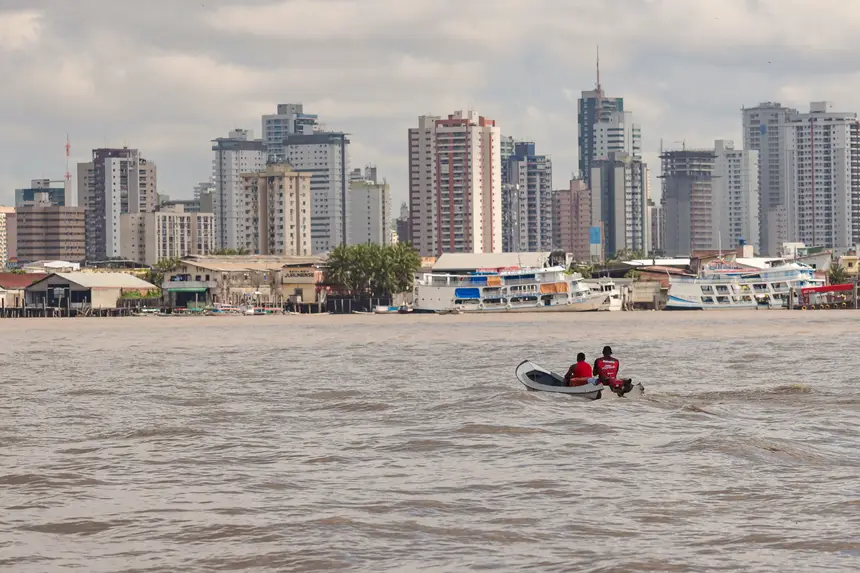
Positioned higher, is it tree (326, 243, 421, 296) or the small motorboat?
tree (326, 243, 421, 296)

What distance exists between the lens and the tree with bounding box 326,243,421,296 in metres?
169

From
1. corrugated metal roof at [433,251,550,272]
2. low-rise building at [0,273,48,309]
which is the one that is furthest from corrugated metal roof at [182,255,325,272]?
low-rise building at [0,273,48,309]

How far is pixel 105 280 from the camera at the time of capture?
164m

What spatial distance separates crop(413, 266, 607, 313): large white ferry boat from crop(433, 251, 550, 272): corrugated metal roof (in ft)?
95.2

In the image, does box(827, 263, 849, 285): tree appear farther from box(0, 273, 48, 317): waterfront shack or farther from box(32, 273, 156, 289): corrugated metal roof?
box(0, 273, 48, 317): waterfront shack

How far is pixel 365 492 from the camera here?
21.4m

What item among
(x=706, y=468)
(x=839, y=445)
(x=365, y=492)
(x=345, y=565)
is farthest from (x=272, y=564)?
(x=839, y=445)

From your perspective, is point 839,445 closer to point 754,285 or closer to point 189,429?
point 189,429

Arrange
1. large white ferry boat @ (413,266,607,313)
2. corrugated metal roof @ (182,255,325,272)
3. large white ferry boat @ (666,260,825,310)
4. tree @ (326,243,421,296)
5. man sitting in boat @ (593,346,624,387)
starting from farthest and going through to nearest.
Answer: corrugated metal roof @ (182,255,325,272) < tree @ (326,243,421,296) < large white ferry boat @ (666,260,825,310) < large white ferry boat @ (413,266,607,313) < man sitting in boat @ (593,346,624,387)

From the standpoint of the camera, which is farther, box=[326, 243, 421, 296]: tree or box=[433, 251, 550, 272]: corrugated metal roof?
box=[433, 251, 550, 272]: corrugated metal roof

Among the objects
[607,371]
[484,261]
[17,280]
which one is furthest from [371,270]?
[607,371]

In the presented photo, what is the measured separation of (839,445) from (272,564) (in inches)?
512

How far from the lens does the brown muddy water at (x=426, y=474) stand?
1736 cm

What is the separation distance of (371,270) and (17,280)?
42.4m
